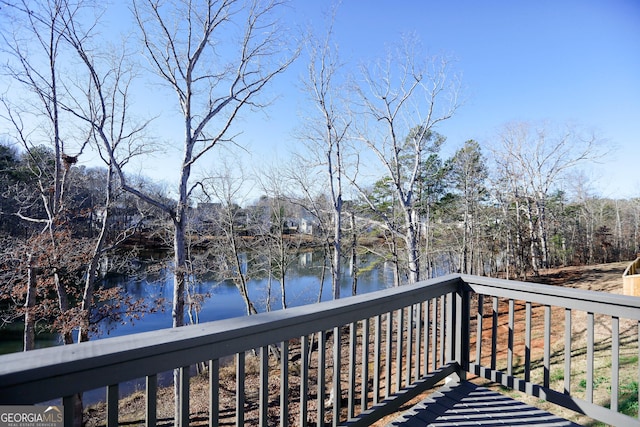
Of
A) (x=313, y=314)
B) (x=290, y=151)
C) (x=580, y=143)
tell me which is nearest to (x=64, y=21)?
(x=290, y=151)

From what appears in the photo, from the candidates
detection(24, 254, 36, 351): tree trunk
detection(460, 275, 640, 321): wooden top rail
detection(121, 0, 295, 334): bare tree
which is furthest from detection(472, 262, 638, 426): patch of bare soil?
detection(24, 254, 36, 351): tree trunk

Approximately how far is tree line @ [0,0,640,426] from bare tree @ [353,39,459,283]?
4cm

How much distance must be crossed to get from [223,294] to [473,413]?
56.5ft

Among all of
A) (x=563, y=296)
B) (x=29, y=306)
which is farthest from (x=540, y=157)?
(x=29, y=306)

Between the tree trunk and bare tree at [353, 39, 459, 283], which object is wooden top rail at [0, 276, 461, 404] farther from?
the tree trunk

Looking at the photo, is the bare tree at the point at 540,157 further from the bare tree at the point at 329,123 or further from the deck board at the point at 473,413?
the deck board at the point at 473,413

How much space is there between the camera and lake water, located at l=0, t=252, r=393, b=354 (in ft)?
39.5

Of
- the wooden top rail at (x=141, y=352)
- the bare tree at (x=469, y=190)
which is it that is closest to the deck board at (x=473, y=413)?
the wooden top rail at (x=141, y=352)

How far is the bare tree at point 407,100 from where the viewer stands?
920 cm

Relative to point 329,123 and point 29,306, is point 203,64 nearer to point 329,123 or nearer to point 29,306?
point 329,123

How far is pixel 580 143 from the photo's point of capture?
52.7ft

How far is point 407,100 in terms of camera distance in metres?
9.55

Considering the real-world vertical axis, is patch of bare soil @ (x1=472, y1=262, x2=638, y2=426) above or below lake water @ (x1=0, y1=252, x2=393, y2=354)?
above

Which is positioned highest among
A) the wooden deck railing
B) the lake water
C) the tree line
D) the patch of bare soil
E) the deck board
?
the tree line
